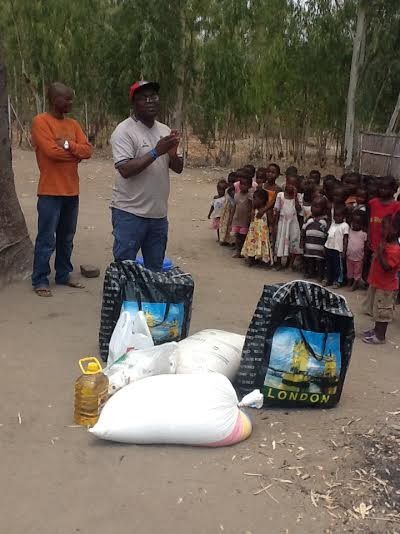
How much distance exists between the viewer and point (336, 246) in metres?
6.05

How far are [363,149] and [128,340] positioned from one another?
962cm

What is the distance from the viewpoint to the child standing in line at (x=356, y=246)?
5965 mm

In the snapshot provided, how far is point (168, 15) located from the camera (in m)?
15.6

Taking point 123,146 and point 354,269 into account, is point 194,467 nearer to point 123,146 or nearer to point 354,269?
point 123,146

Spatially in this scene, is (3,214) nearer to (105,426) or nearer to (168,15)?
(105,426)

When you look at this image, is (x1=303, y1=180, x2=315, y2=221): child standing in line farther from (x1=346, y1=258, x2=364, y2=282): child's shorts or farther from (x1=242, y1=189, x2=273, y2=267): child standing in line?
(x1=346, y1=258, x2=364, y2=282): child's shorts

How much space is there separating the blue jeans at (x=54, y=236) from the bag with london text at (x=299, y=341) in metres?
2.48

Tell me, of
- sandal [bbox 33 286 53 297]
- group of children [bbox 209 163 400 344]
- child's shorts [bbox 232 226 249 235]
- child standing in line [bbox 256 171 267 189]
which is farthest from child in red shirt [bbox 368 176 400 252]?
sandal [bbox 33 286 53 297]

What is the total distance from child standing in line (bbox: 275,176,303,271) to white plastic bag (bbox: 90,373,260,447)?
387 centimetres

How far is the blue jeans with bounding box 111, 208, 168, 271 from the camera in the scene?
429 cm

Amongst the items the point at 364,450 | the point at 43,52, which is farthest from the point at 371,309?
the point at 43,52

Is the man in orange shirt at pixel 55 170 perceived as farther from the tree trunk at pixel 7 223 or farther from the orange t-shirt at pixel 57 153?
the tree trunk at pixel 7 223

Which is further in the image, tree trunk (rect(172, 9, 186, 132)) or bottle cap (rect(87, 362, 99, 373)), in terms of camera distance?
tree trunk (rect(172, 9, 186, 132))

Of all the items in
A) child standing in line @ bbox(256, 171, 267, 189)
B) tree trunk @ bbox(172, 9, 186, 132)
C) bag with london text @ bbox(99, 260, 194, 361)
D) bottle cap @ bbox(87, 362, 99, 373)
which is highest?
tree trunk @ bbox(172, 9, 186, 132)
